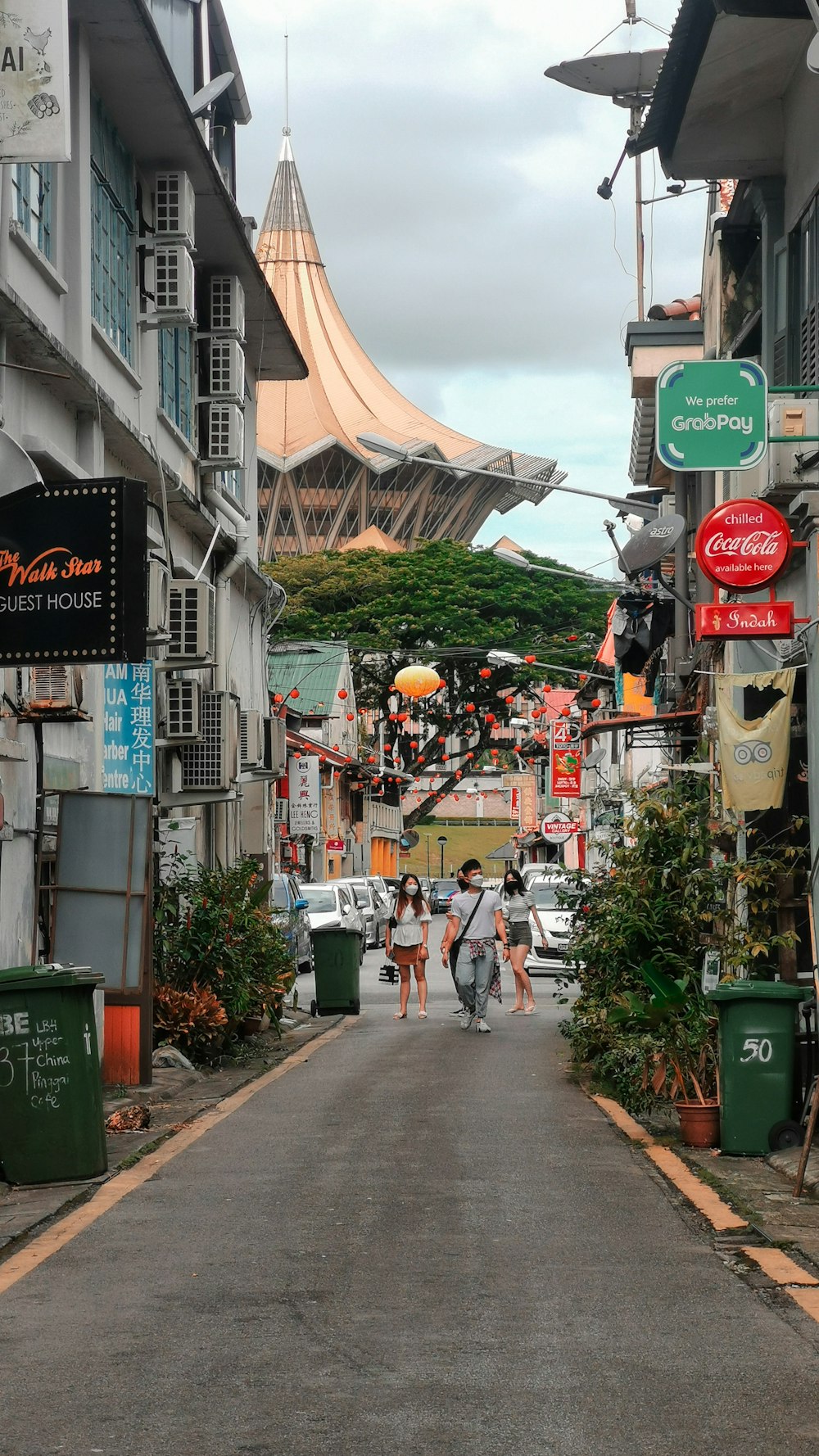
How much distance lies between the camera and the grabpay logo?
11.7 m

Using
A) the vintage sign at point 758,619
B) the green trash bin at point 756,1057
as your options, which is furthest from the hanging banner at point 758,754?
the green trash bin at point 756,1057

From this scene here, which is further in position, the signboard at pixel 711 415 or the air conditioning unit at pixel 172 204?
the air conditioning unit at pixel 172 204

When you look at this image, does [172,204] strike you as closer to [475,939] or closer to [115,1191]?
[475,939]

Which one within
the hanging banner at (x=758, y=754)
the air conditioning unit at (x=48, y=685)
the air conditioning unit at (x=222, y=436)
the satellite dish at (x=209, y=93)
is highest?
the satellite dish at (x=209, y=93)

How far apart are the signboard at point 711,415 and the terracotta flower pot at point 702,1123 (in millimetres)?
4050

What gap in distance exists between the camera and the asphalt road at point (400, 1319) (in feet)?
17.2

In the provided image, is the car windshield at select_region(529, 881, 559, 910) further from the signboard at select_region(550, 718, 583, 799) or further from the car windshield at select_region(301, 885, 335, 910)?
the signboard at select_region(550, 718, 583, 799)

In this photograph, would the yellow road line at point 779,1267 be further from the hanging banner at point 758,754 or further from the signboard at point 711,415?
the signboard at point 711,415

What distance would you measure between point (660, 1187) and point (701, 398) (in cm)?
517

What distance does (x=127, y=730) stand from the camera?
52.2ft

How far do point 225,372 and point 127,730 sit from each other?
6.48 meters

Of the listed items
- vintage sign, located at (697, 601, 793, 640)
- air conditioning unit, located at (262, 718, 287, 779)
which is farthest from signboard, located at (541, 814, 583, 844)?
vintage sign, located at (697, 601, 793, 640)

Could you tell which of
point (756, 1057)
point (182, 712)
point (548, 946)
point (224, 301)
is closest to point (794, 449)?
point (756, 1057)

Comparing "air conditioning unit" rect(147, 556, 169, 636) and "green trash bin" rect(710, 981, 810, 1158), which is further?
"air conditioning unit" rect(147, 556, 169, 636)
